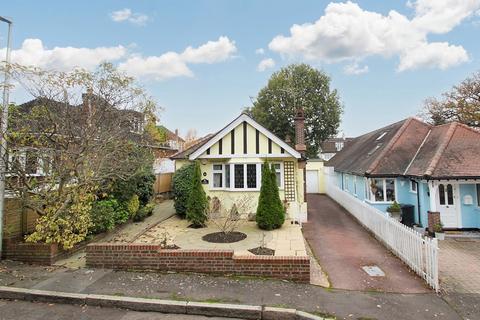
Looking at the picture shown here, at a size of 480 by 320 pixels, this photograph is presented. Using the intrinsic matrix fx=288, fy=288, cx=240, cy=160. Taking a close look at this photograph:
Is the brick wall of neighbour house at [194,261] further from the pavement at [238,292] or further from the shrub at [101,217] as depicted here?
the shrub at [101,217]

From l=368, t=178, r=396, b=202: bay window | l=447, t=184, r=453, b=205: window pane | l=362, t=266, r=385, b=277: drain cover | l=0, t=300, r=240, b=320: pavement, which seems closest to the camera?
l=0, t=300, r=240, b=320: pavement

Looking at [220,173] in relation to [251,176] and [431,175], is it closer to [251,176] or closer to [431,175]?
[251,176]

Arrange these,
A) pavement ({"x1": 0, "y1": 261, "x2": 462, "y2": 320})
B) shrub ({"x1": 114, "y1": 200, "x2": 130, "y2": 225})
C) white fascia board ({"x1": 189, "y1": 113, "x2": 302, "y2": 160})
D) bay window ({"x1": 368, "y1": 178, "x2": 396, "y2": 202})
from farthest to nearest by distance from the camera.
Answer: bay window ({"x1": 368, "y1": 178, "x2": 396, "y2": 202}) < white fascia board ({"x1": 189, "y1": 113, "x2": 302, "y2": 160}) < shrub ({"x1": 114, "y1": 200, "x2": 130, "y2": 225}) < pavement ({"x1": 0, "y1": 261, "x2": 462, "y2": 320})

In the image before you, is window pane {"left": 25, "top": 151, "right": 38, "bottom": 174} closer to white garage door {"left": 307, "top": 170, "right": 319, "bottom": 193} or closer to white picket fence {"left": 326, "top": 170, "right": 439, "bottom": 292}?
white picket fence {"left": 326, "top": 170, "right": 439, "bottom": 292}

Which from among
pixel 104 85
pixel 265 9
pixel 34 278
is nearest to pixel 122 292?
pixel 34 278

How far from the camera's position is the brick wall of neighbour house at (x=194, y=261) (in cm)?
655

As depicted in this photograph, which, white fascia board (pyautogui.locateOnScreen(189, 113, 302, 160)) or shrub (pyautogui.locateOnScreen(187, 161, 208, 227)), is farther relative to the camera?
white fascia board (pyautogui.locateOnScreen(189, 113, 302, 160))

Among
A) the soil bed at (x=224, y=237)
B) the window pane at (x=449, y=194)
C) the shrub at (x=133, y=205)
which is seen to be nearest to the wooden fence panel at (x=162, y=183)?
the shrub at (x=133, y=205)

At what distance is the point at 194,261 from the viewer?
688 centimetres

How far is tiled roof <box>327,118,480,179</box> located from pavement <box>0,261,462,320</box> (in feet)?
25.4

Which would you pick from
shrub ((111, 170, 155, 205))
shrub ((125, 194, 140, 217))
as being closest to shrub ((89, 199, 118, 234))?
shrub ((111, 170, 155, 205))

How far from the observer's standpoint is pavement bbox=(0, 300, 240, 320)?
16.8 ft

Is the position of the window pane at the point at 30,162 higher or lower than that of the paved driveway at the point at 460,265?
higher

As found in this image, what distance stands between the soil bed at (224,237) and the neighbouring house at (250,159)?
340 centimetres
